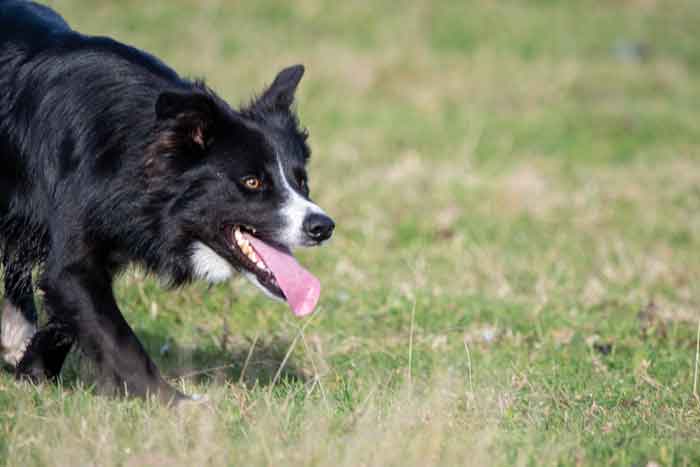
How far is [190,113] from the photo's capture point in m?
4.45

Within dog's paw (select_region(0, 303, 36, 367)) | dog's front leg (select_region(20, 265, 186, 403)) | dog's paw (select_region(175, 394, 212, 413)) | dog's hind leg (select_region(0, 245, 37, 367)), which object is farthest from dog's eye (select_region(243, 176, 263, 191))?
dog's paw (select_region(0, 303, 36, 367))

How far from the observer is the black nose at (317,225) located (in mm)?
4508

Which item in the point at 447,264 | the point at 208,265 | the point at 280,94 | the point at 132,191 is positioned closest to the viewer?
the point at 132,191

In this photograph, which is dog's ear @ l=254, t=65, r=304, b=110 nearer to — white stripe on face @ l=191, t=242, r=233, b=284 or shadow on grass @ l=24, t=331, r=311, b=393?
white stripe on face @ l=191, t=242, r=233, b=284

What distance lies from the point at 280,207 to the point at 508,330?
8.33 ft

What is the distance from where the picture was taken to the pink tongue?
4.62m

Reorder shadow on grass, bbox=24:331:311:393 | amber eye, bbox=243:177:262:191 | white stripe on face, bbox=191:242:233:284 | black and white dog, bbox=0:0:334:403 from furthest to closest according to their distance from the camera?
shadow on grass, bbox=24:331:311:393
white stripe on face, bbox=191:242:233:284
amber eye, bbox=243:177:262:191
black and white dog, bbox=0:0:334:403

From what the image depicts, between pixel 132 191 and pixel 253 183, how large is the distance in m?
0.52

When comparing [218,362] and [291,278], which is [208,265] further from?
[218,362]

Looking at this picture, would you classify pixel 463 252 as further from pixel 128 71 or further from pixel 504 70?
pixel 504 70

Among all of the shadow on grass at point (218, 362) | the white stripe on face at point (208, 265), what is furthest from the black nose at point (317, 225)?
the shadow on grass at point (218, 362)

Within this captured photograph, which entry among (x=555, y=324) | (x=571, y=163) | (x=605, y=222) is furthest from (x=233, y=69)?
(x=555, y=324)

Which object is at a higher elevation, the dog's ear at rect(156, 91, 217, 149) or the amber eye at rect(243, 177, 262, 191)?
the dog's ear at rect(156, 91, 217, 149)

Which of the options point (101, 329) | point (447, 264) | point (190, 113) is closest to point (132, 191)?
point (190, 113)
